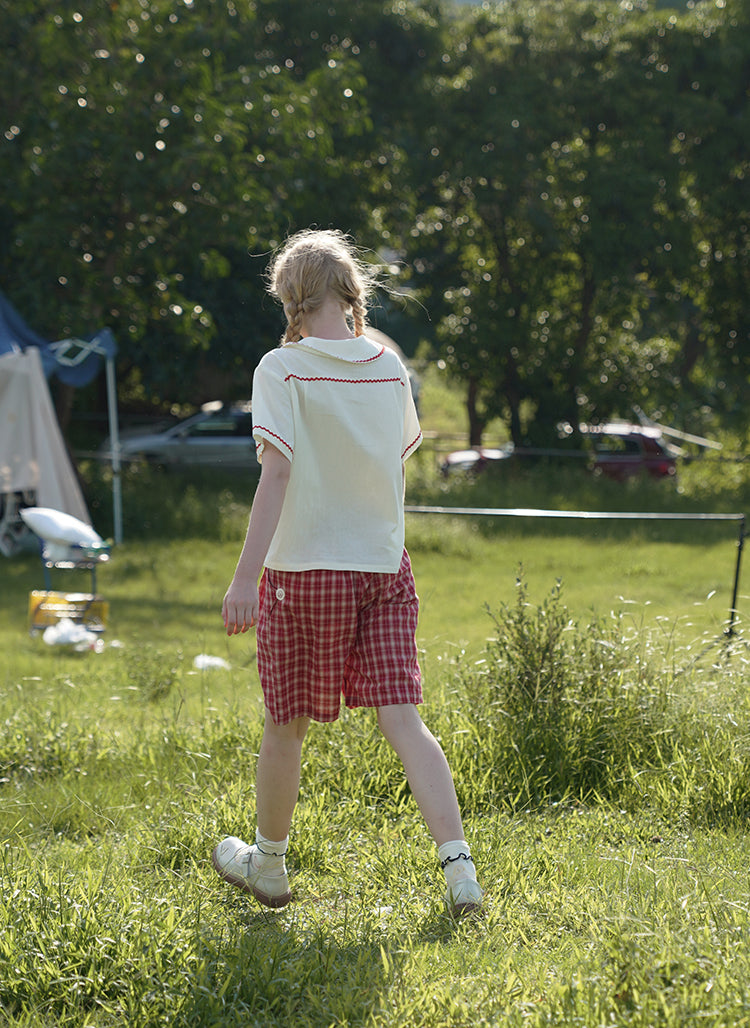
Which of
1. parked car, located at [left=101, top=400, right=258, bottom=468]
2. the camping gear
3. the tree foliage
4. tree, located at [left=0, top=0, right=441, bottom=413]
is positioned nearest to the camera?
the camping gear

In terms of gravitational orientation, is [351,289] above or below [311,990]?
above

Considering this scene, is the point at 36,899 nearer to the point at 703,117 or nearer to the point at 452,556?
the point at 452,556

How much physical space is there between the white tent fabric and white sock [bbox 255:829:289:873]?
949cm

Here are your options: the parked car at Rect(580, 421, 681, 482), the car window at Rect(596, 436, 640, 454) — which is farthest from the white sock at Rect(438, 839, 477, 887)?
the car window at Rect(596, 436, 640, 454)

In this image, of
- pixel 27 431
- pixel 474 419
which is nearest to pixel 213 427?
pixel 474 419

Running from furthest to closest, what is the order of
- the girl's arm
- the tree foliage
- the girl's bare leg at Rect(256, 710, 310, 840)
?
the tree foliage, the girl's bare leg at Rect(256, 710, 310, 840), the girl's arm

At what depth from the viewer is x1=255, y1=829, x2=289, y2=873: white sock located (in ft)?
9.37

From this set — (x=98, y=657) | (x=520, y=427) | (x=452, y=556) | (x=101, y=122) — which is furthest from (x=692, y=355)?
(x=98, y=657)

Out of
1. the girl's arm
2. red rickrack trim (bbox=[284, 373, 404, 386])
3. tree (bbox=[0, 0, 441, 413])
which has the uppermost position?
tree (bbox=[0, 0, 441, 413])

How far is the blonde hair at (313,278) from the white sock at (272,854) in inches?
52.5

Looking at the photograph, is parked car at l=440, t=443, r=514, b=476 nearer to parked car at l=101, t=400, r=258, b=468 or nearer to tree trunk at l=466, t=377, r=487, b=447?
tree trunk at l=466, t=377, r=487, b=447

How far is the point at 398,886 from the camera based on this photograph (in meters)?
2.90

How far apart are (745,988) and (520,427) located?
19884 millimetres

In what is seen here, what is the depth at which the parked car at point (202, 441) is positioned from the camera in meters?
20.6
